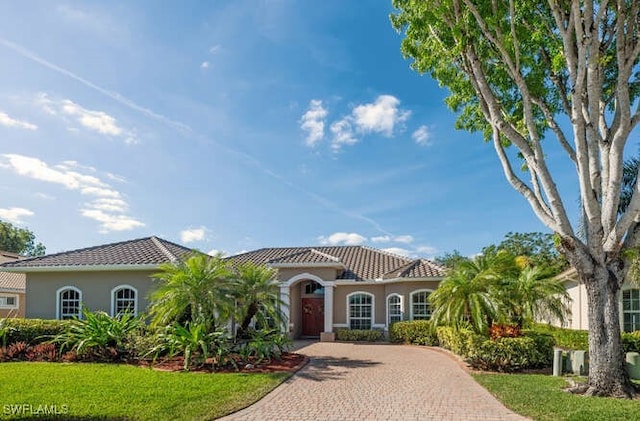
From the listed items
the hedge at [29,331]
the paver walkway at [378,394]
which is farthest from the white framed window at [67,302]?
the paver walkway at [378,394]

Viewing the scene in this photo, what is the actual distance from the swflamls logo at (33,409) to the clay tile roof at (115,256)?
9.30 meters

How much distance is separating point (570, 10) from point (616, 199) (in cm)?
469

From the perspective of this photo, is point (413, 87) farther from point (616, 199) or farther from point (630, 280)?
point (630, 280)

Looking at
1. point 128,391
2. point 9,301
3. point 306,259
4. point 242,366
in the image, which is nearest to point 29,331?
point 242,366

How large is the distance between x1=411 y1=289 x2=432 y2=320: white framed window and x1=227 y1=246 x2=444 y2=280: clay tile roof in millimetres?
1093

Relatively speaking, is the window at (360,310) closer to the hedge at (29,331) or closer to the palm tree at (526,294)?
the palm tree at (526,294)

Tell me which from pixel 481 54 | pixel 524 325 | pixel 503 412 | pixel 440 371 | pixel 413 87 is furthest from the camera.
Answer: pixel 524 325

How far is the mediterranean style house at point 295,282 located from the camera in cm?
1889

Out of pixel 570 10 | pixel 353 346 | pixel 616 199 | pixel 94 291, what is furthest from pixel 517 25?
pixel 94 291

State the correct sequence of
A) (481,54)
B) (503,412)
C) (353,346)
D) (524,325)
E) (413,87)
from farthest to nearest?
(353,346), (524,325), (413,87), (481,54), (503,412)

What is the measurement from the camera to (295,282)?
77.4ft

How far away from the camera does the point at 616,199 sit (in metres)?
11.0

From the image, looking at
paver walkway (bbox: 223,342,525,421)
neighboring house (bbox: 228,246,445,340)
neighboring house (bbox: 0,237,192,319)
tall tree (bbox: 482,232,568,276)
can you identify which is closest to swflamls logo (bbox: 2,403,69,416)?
paver walkway (bbox: 223,342,525,421)

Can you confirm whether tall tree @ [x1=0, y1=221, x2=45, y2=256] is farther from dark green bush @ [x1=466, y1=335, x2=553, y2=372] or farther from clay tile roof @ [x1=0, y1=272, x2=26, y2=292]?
dark green bush @ [x1=466, y1=335, x2=553, y2=372]
